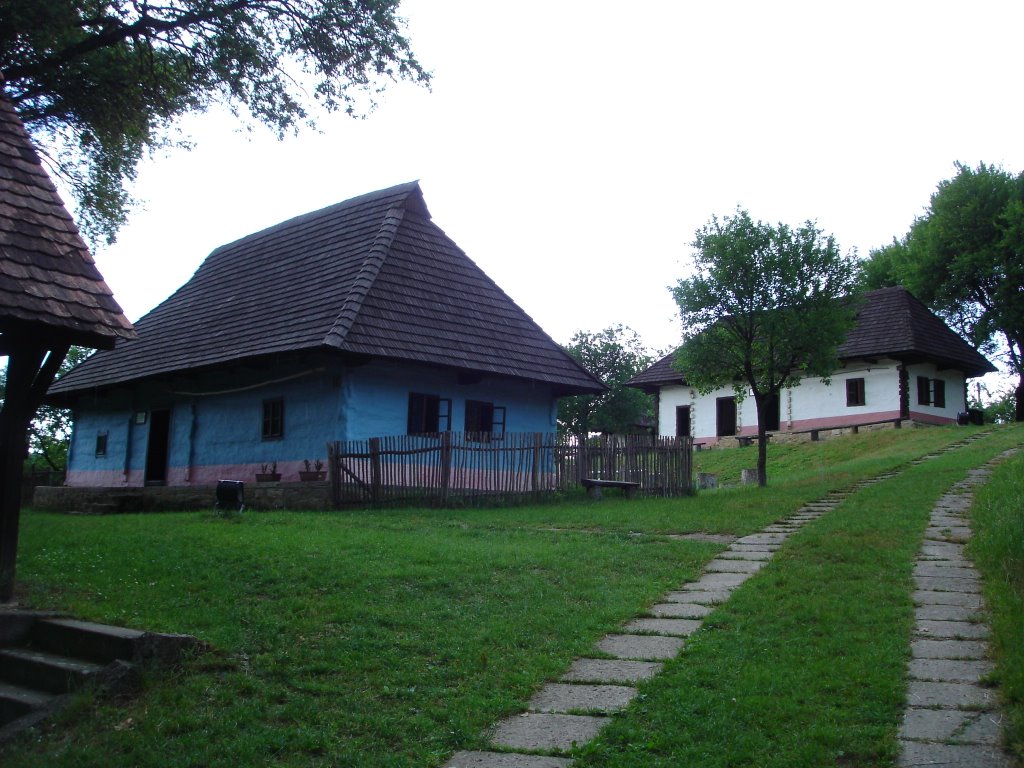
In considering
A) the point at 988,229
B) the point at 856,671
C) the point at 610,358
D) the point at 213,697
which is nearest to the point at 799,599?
the point at 856,671

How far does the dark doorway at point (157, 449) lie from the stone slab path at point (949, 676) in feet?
61.0

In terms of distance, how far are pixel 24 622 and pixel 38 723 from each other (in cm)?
152

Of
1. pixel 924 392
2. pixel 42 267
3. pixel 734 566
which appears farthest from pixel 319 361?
pixel 924 392

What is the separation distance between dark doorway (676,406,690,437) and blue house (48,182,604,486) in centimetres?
1561

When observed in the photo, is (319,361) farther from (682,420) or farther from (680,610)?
(682,420)

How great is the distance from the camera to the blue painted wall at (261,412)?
1827 cm

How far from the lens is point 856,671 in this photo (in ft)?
18.6

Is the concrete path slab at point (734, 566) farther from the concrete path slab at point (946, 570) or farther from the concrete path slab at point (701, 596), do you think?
the concrete path slab at point (946, 570)

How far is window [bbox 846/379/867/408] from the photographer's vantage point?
106 ft

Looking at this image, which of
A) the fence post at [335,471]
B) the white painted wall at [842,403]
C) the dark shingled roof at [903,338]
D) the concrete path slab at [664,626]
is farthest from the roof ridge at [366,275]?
the white painted wall at [842,403]

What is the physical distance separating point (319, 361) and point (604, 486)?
6.28 metres

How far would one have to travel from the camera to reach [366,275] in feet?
63.4

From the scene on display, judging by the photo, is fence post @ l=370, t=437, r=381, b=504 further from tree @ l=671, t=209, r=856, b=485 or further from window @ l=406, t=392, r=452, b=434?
tree @ l=671, t=209, r=856, b=485

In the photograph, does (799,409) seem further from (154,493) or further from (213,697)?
(213,697)
